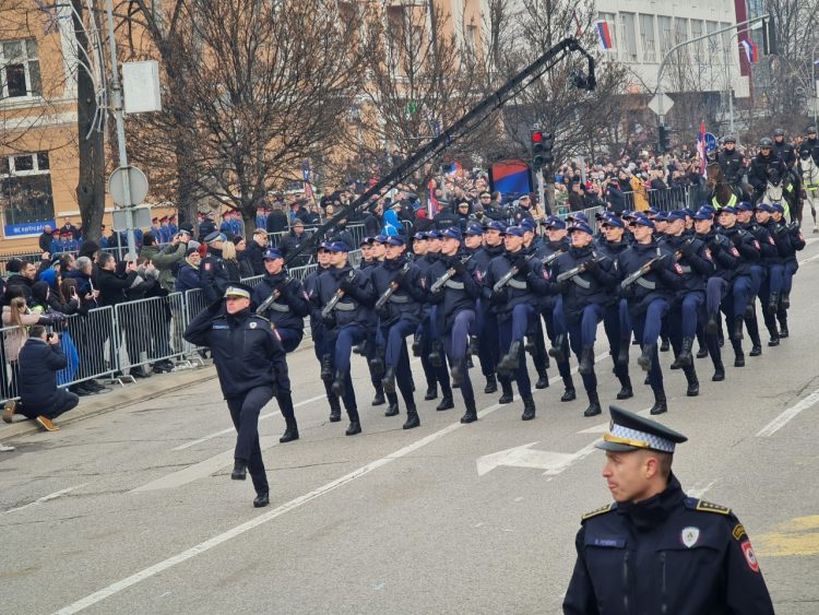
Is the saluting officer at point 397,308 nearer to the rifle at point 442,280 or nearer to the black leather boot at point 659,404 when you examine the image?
the rifle at point 442,280

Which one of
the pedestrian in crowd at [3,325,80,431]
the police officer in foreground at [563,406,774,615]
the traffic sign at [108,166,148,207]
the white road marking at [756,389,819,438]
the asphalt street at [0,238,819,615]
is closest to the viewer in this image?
the police officer in foreground at [563,406,774,615]

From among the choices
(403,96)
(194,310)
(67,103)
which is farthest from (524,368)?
(67,103)

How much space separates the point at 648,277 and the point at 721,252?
2.24m

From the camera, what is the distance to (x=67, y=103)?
4569cm

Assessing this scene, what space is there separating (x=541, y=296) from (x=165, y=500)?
191 inches

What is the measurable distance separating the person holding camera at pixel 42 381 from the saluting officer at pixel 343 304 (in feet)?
11.9

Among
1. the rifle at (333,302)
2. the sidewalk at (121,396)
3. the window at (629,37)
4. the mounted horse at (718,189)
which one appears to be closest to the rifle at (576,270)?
the rifle at (333,302)

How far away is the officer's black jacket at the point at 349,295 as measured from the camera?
15891mm

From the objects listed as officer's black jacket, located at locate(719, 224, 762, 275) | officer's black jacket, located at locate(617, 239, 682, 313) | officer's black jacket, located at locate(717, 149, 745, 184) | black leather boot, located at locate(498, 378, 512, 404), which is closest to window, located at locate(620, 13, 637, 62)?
officer's black jacket, located at locate(717, 149, 745, 184)

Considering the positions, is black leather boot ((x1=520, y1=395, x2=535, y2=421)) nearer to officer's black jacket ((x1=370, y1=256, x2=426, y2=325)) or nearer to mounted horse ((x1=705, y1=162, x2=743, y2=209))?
officer's black jacket ((x1=370, y1=256, x2=426, y2=325))

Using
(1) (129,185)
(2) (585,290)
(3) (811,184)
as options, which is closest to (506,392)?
(2) (585,290)

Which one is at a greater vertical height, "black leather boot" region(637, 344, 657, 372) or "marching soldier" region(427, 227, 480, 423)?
"marching soldier" region(427, 227, 480, 423)

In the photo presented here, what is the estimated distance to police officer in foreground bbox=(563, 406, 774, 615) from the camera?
473cm

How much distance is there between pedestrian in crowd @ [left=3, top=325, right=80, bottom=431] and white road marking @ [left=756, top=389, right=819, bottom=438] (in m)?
8.27
